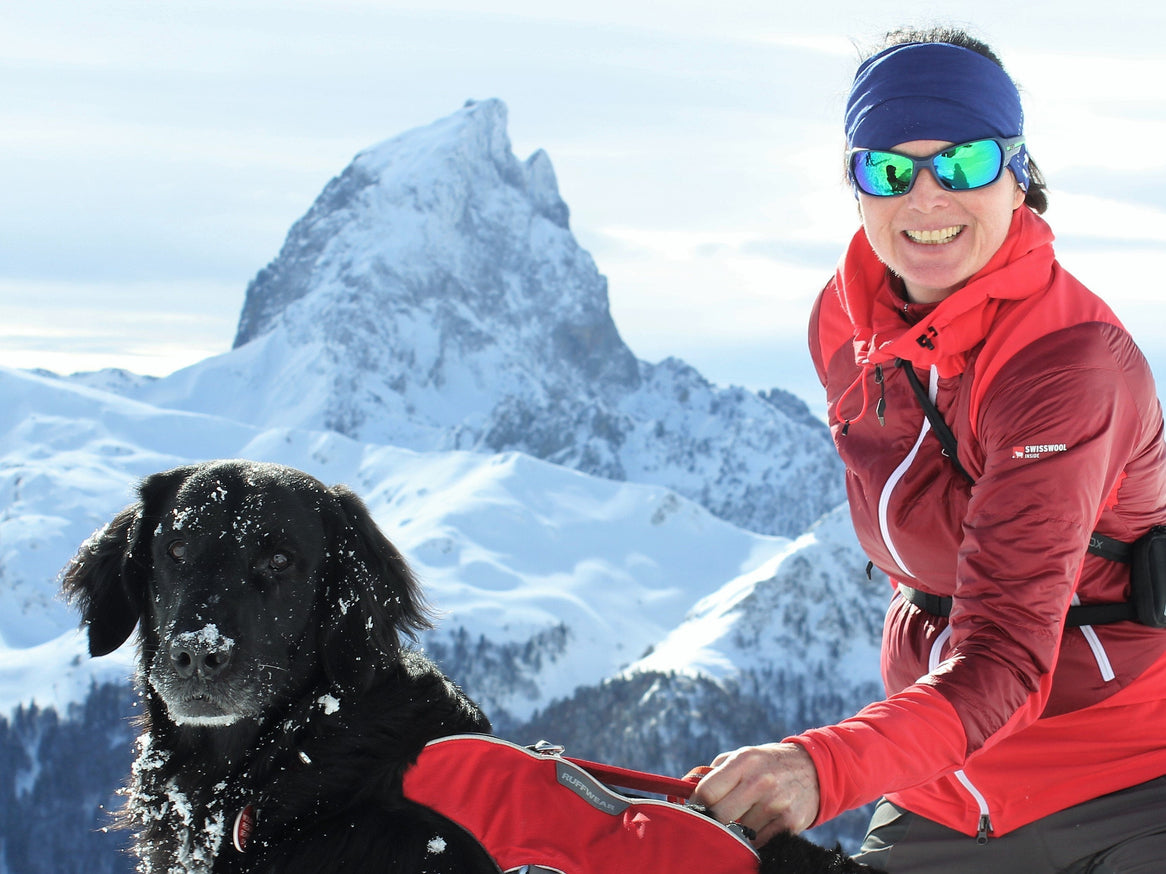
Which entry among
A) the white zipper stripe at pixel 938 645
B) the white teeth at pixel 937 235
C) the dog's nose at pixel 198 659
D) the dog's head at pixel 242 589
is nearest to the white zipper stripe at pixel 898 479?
the white zipper stripe at pixel 938 645

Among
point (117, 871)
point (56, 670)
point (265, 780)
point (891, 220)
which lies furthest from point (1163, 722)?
point (56, 670)

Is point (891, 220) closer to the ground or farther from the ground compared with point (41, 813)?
farther from the ground

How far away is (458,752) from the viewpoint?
3.60m

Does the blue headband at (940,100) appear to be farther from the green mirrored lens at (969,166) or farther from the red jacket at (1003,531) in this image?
the red jacket at (1003,531)

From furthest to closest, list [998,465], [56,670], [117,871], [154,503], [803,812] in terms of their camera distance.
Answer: [56,670]
[117,871]
[154,503]
[998,465]
[803,812]

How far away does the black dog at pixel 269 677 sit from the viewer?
3.71m

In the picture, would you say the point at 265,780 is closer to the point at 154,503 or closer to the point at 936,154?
the point at 154,503

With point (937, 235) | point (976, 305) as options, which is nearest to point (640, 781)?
point (976, 305)

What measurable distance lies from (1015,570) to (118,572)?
129 inches

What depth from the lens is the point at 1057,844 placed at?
12.3 ft

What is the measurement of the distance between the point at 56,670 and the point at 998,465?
20421 cm

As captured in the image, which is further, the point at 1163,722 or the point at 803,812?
the point at 1163,722

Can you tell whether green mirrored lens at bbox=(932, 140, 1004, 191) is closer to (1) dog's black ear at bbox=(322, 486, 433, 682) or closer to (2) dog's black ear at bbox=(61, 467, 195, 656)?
(1) dog's black ear at bbox=(322, 486, 433, 682)

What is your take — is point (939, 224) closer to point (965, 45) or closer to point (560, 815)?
point (965, 45)
